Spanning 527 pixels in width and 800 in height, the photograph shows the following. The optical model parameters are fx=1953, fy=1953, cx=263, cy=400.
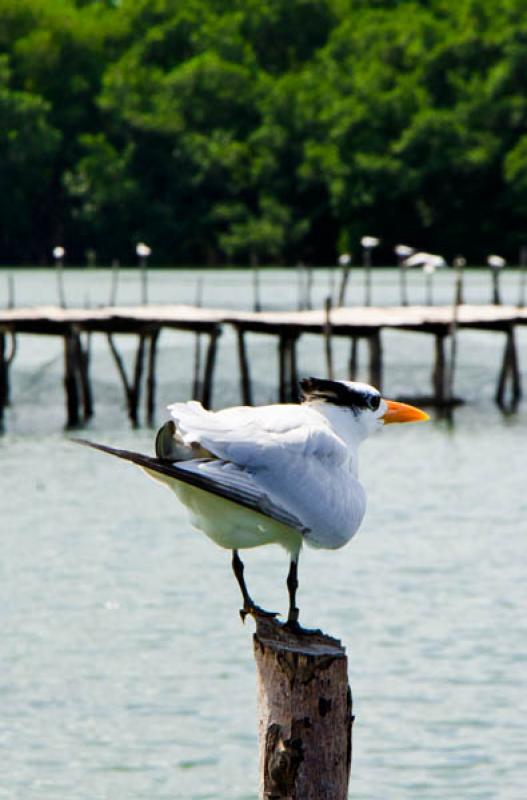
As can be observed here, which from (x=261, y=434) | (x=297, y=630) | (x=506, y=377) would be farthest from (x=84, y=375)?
(x=297, y=630)

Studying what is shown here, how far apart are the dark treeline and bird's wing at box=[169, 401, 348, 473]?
2585 inches

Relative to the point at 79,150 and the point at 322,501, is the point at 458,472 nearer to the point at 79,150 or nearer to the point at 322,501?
the point at 322,501

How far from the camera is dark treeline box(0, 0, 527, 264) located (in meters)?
74.4

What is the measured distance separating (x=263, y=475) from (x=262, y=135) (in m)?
74.7

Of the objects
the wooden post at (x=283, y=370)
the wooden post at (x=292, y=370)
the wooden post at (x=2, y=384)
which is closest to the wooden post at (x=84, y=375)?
the wooden post at (x=2, y=384)

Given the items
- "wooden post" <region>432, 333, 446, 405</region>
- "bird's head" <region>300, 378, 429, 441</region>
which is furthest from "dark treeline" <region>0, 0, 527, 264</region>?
"bird's head" <region>300, 378, 429, 441</region>

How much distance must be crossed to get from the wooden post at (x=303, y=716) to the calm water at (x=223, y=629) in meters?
5.44

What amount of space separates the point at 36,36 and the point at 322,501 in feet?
276

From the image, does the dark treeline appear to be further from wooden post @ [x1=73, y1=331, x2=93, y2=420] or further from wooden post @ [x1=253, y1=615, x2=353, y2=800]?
wooden post @ [x1=253, y1=615, x2=353, y2=800]

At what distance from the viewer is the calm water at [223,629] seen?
12141mm

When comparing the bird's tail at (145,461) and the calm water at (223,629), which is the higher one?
the bird's tail at (145,461)

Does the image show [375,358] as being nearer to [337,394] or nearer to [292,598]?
[337,394]

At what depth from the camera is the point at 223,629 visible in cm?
1575

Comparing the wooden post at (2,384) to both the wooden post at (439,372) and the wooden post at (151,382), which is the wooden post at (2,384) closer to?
the wooden post at (151,382)
